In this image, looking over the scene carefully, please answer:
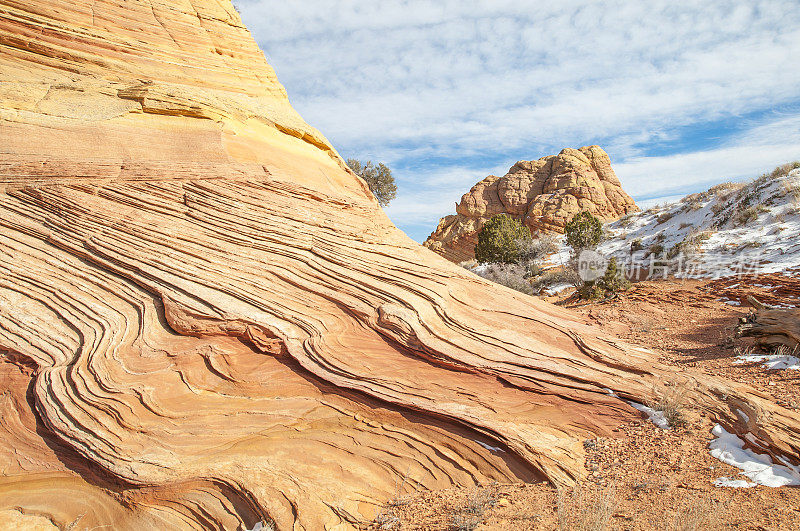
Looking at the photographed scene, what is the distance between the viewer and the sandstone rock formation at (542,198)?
142ft

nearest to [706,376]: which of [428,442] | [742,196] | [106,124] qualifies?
[428,442]

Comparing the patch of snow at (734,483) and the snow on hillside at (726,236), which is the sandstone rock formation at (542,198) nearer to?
the snow on hillside at (726,236)

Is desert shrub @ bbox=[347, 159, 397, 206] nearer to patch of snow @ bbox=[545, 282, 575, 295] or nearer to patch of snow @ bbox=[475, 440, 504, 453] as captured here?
patch of snow @ bbox=[545, 282, 575, 295]

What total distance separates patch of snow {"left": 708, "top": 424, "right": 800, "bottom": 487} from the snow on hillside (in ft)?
48.5

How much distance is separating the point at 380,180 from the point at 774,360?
1034 inches

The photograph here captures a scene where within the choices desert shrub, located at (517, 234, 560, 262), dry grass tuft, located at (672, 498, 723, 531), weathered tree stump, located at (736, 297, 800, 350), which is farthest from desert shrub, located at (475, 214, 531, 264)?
dry grass tuft, located at (672, 498, 723, 531)

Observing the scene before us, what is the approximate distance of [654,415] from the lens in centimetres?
584

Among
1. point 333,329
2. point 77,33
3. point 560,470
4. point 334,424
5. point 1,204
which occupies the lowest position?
point 560,470

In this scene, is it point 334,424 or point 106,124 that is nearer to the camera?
point 334,424

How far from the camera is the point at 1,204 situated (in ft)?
25.4

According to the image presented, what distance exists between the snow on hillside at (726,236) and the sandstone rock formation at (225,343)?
13929mm

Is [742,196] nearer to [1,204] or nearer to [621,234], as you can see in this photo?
[621,234]

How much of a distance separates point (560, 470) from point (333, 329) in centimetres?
369

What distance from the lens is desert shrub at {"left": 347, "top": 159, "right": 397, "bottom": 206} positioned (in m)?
31.5
